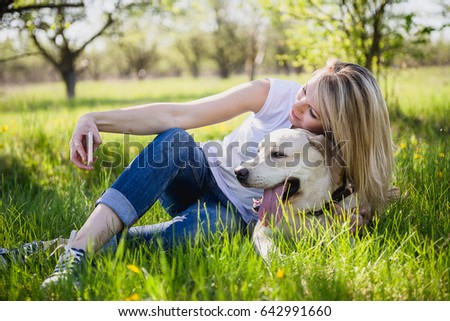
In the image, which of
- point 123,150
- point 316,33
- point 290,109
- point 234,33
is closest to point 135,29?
point 234,33

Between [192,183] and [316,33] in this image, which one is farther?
[316,33]

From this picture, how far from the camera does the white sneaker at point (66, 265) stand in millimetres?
2279

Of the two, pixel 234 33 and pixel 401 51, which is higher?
pixel 234 33

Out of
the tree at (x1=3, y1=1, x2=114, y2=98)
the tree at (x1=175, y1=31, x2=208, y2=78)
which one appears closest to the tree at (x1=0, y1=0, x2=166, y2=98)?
the tree at (x1=3, y1=1, x2=114, y2=98)

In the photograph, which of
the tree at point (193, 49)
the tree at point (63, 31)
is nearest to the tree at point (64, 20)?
the tree at point (63, 31)

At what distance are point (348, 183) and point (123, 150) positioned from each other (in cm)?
313

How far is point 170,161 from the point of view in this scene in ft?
9.14

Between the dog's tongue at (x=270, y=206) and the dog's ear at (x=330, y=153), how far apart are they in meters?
0.30

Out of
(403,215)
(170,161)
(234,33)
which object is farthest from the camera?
(234,33)

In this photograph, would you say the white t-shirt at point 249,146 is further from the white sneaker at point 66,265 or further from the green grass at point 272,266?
the white sneaker at point 66,265

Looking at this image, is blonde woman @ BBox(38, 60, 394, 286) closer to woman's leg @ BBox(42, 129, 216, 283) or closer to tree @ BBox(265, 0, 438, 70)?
woman's leg @ BBox(42, 129, 216, 283)

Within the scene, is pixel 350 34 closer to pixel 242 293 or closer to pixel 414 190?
pixel 414 190

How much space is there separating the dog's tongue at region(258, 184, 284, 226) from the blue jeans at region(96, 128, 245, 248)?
0.18 meters

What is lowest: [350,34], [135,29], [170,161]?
[170,161]
